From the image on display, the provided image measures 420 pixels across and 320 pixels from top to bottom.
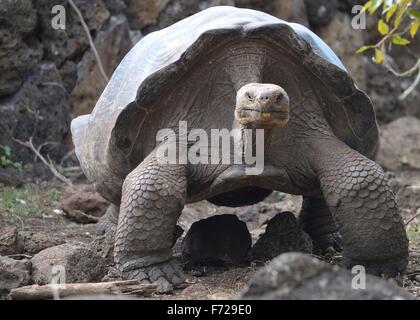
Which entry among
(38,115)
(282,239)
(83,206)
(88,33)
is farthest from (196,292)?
(88,33)

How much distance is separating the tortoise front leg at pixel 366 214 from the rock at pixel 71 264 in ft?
3.79

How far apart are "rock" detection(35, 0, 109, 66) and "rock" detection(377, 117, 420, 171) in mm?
3180

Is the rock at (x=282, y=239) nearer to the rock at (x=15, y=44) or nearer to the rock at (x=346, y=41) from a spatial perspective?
Result: the rock at (x=15, y=44)

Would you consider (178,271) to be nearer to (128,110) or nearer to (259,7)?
(128,110)

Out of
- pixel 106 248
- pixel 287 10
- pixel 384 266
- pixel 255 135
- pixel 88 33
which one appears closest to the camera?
pixel 255 135

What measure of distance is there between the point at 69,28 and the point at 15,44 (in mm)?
699

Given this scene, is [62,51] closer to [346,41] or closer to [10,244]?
[346,41]

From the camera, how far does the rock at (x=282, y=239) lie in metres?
4.32

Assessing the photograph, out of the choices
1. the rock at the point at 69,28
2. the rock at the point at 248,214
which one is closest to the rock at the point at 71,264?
the rock at the point at 248,214

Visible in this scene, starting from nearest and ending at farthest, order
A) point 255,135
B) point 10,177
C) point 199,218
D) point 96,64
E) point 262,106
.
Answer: point 262,106, point 255,135, point 199,218, point 10,177, point 96,64

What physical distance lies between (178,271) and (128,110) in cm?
81

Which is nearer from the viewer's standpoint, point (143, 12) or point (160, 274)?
point (160, 274)

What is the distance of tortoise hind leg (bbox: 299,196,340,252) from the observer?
485cm

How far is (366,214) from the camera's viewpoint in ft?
12.6
